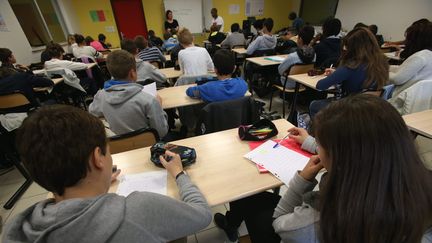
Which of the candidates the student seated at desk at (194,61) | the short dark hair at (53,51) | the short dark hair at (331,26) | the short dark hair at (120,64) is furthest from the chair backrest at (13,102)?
the short dark hair at (331,26)

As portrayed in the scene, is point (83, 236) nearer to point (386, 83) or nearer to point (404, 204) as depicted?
point (404, 204)

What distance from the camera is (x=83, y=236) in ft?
1.74

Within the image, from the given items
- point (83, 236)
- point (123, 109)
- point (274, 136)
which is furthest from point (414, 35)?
point (83, 236)

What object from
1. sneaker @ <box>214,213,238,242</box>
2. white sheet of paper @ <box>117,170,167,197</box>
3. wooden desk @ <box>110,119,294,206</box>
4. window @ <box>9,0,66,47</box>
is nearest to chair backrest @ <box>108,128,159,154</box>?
wooden desk @ <box>110,119,294,206</box>

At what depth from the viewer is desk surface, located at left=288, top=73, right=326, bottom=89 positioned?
8.45 feet

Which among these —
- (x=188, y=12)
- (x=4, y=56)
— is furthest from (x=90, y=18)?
(x=4, y=56)

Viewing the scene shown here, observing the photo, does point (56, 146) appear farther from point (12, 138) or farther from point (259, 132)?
point (12, 138)

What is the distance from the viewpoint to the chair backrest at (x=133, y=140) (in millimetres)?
1343

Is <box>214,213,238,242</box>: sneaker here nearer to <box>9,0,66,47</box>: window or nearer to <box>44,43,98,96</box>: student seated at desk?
<box>44,43,98,96</box>: student seated at desk

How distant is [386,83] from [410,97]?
25 cm

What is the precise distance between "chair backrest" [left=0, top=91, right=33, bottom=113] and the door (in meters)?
5.84

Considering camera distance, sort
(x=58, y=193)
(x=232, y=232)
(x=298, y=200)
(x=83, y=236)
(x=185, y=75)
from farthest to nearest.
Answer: (x=185, y=75) < (x=232, y=232) < (x=298, y=200) < (x=58, y=193) < (x=83, y=236)

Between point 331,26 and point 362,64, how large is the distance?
147cm

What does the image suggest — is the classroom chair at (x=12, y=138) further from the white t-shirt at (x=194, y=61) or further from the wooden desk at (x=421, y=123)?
the wooden desk at (x=421, y=123)
